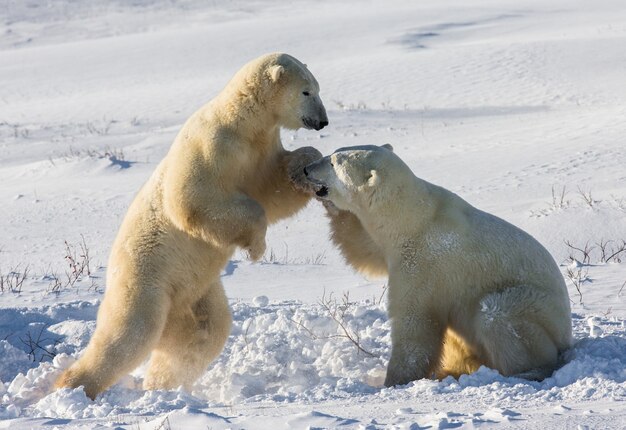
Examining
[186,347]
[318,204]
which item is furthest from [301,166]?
[318,204]

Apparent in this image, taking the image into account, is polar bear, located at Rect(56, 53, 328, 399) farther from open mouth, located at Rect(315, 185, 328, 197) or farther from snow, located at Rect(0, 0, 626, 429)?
snow, located at Rect(0, 0, 626, 429)

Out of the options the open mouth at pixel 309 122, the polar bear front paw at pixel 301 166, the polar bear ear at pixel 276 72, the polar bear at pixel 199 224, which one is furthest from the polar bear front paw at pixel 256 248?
the polar bear ear at pixel 276 72

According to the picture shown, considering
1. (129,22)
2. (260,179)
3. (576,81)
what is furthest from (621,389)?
(129,22)

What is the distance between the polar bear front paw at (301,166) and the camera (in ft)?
17.5

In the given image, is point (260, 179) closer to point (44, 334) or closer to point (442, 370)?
point (442, 370)

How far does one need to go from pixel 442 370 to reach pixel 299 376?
0.83 metres

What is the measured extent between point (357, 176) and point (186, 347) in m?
1.45

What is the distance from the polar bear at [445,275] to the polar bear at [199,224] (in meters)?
0.34

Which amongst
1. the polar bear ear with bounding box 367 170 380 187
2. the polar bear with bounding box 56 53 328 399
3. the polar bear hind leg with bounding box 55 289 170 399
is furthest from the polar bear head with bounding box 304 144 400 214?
the polar bear hind leg with bounding box 55 289 170 399

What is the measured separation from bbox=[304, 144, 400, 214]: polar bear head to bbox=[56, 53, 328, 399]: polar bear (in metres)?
0.13

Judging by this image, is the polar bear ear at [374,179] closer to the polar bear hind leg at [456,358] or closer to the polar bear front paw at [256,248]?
the polar bear front paw at [256,248]

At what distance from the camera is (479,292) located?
16.5ft

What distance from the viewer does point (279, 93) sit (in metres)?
5.35

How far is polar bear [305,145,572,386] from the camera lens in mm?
4863
